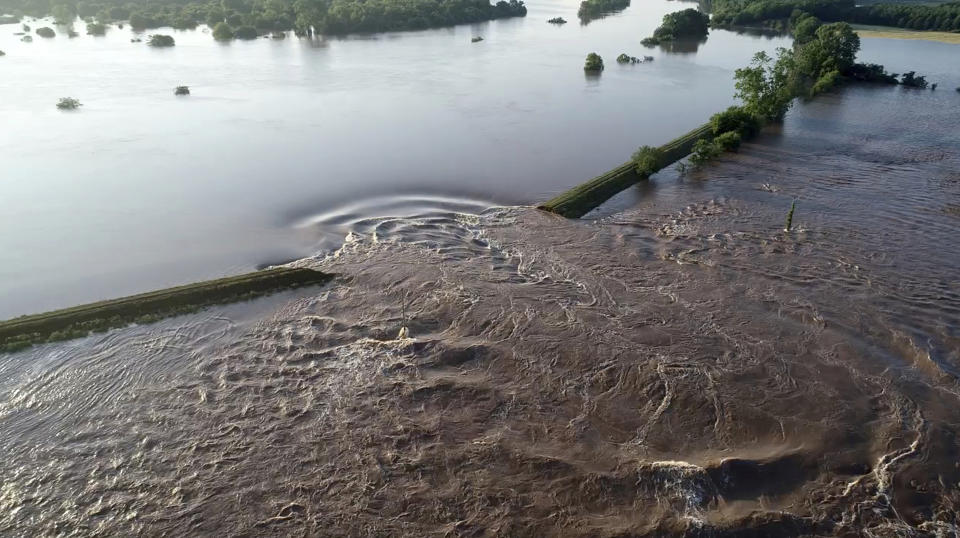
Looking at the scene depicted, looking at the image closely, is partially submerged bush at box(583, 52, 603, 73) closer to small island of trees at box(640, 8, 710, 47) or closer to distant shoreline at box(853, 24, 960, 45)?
small island of trees at box(640, 8, 710, 47)

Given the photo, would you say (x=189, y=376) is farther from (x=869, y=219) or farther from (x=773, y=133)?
(x=773, y=133)

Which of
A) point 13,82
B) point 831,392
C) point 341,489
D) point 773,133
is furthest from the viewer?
point 13,82

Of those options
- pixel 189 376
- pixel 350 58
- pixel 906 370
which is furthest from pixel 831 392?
pixel 350 58

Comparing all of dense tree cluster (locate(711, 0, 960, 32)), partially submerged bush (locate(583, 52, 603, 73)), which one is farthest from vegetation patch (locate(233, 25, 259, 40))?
dense tree cluster (locate(711, 0, 960, 32))

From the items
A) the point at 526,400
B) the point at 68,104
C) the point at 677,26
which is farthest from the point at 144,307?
the point at 677,26

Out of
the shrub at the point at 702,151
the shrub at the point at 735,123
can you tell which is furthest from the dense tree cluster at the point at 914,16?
the shrub at the point at 702,151

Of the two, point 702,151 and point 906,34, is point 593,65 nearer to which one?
point 702,151

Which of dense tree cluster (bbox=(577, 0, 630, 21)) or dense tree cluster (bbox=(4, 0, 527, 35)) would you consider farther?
dense tree cluster (bbox=(577, 0, 630, 21))
